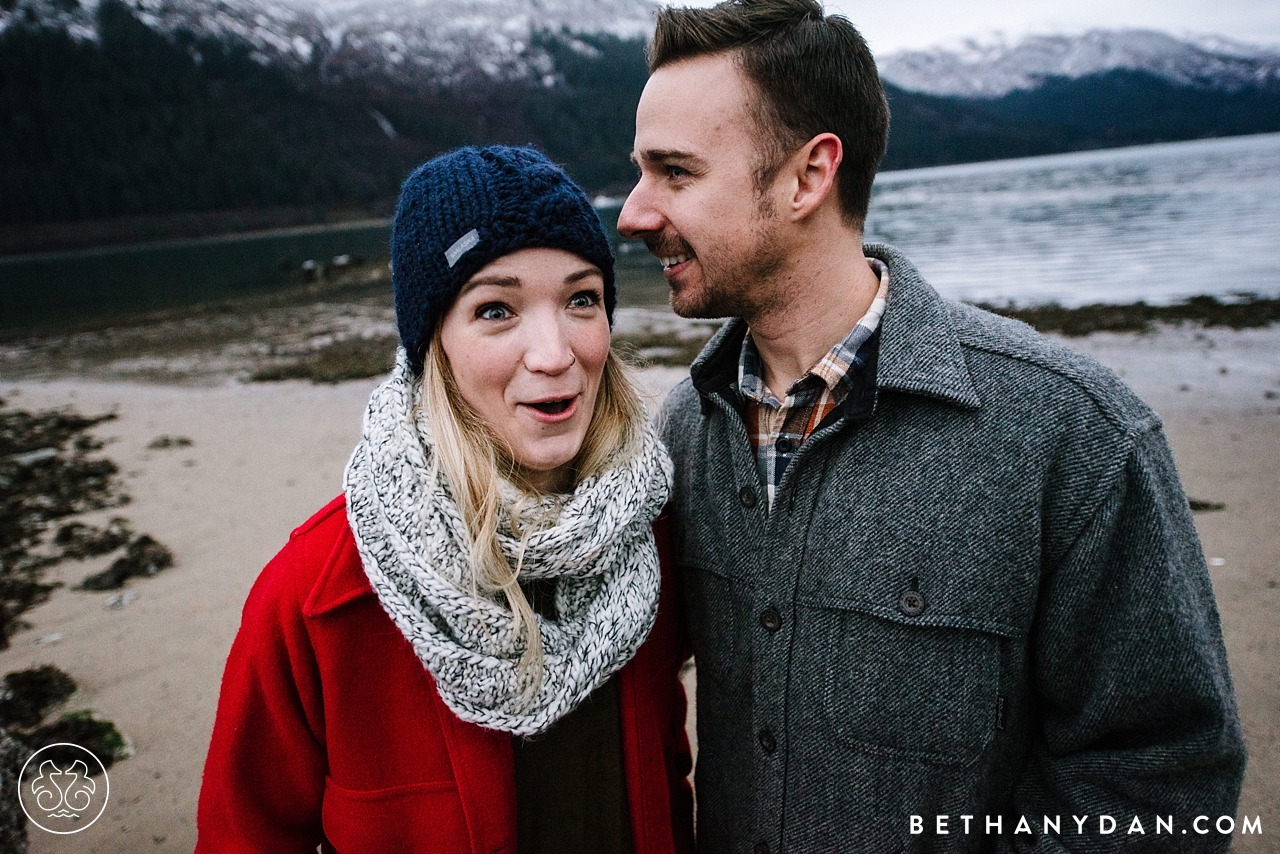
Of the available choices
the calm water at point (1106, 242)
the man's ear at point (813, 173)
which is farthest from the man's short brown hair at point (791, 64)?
the calm water at point (1106, 242)

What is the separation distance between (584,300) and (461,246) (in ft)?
1.18

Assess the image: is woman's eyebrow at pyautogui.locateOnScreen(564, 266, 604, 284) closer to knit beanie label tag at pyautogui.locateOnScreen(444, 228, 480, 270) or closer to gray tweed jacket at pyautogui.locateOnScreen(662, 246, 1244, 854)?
knit beanie label tag at pyautogui.locateOnScreen(444, 228, 480, 270)

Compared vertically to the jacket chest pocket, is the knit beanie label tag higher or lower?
higher

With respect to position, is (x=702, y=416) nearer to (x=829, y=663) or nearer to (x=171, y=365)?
(x=829, y=663)

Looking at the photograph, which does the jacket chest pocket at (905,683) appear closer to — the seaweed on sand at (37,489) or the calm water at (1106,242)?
the seaweed on sand at (37,489)

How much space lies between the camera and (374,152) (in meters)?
129

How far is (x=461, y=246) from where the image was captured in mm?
1630

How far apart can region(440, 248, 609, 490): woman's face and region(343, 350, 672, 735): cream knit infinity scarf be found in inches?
6.0

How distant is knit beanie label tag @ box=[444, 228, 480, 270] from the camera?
1622 mm

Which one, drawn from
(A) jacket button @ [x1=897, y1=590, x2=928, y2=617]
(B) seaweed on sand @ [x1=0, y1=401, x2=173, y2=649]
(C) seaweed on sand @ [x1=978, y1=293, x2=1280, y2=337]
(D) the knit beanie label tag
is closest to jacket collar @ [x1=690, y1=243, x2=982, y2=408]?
(A) jacket button @ [x1=897, y1=590, x2=928, y2=617]

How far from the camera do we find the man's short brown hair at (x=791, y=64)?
6.25 feet

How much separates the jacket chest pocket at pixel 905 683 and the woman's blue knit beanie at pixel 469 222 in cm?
111

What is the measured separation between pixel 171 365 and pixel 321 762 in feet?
54.1

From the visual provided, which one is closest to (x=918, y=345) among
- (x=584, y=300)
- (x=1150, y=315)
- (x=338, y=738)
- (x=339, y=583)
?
(x=584, y=300)
